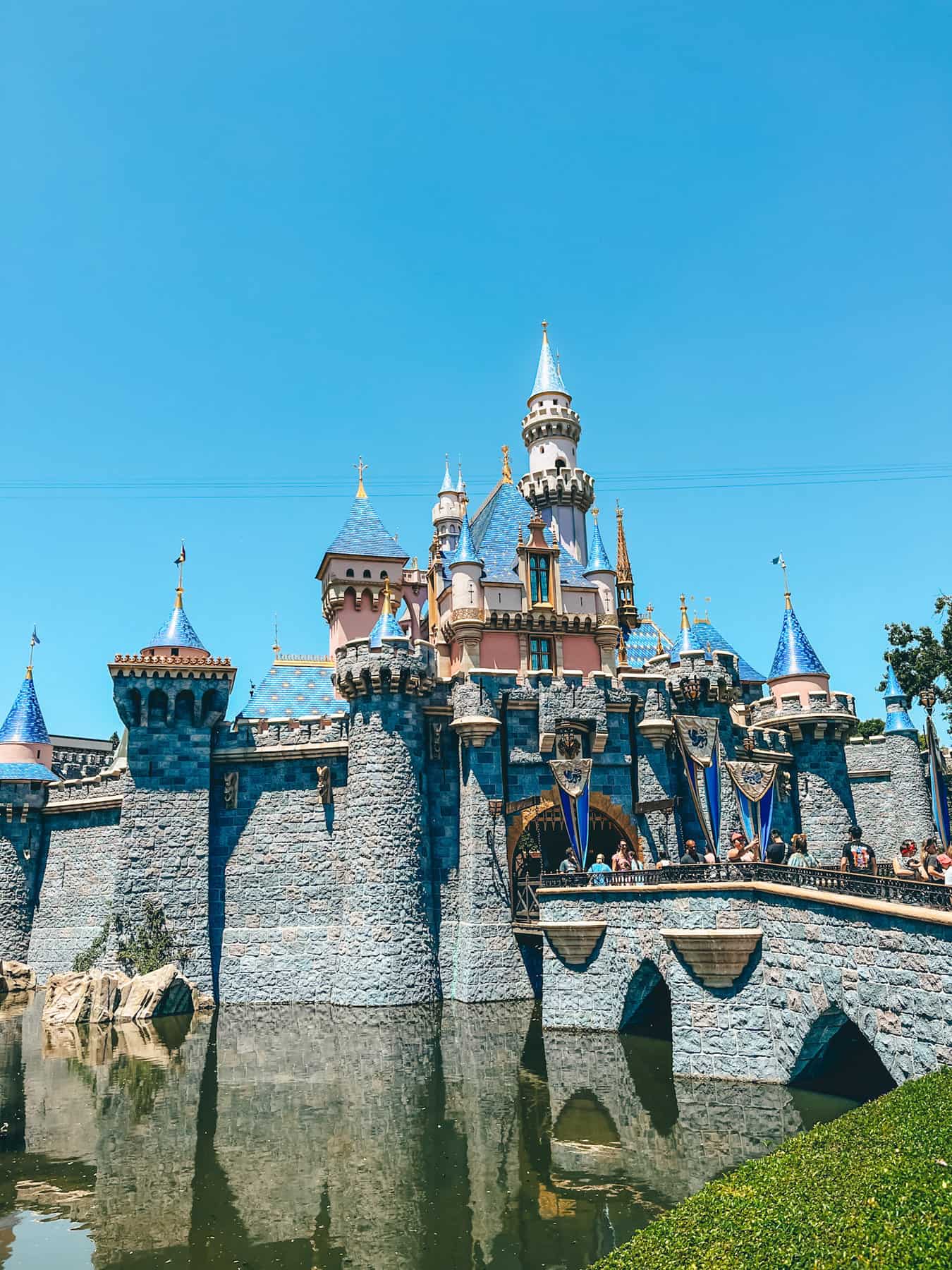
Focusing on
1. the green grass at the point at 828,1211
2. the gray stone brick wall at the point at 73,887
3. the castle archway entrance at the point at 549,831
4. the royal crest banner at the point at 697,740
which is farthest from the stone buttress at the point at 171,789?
the green grass at the point at 828,1211

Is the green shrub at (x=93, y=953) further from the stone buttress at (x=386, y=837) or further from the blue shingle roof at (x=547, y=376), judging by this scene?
the blue shingle roof at (x=547, y=376)

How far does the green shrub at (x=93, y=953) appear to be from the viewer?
27.7 m

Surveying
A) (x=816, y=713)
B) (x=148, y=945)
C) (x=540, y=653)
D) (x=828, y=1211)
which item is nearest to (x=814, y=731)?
(x=816, y=713)

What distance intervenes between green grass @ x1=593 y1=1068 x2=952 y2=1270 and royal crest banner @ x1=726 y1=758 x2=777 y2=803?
34.8ft

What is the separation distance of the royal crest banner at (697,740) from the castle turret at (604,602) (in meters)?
8.89

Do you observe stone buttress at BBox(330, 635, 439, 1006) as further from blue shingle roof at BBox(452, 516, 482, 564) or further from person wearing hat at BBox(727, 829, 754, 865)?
person wearing hat at BBox(727, 829, 754, 865)

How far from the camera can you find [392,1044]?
70.6ft

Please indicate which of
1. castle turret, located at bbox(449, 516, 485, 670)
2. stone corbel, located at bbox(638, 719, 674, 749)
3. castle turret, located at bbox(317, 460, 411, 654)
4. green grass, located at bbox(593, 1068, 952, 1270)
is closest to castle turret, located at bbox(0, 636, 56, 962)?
castle turret, located at bbox(317, 460, 411, 654)

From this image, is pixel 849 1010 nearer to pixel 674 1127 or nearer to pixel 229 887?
pixel 674 1127

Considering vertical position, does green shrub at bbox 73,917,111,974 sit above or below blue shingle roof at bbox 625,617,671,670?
below

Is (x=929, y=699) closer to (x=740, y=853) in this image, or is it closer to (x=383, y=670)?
(x=740, y=853)

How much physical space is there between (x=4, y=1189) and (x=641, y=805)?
17895mm

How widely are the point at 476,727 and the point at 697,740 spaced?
7743 millimetres

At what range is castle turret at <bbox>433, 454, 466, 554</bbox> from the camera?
46.5 m
